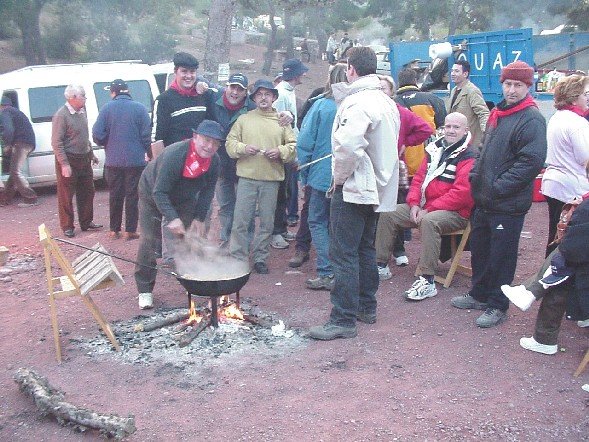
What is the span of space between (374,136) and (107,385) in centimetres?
258

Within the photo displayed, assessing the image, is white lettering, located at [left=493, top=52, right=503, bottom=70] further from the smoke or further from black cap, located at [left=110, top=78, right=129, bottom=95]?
the smoke

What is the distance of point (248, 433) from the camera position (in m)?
3.79

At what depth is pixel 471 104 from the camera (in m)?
7.39

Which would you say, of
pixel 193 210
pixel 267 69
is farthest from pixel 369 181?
pixel 267 69

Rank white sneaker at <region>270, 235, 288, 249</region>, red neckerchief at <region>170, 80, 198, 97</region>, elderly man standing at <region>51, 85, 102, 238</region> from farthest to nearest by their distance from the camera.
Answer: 1. elderly man standing at <region>51, 85, 102, 238</region>
2. white sneaker at <region>270, 235, 288, 249</region>
3. red neckerchief at <region>170, 80, 198, 97</region>

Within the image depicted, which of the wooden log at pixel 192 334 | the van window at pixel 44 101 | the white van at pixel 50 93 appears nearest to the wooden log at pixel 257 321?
the wooden log at pixel 192 334

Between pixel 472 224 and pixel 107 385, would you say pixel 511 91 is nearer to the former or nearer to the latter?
pixel 472 224

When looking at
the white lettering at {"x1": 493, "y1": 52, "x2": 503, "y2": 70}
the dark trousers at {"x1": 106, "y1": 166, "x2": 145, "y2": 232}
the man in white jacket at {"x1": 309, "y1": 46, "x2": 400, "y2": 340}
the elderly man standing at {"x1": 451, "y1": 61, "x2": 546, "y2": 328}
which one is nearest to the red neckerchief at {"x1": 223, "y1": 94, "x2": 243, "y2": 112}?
the dark trousers at {"x1": 106, "y1": 166, "x2": 145, "y2": 232}

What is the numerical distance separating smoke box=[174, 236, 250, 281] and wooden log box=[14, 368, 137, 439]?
162 centimetres

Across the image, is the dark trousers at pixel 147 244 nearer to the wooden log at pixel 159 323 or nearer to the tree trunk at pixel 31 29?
the wooden log at pixel 159 323

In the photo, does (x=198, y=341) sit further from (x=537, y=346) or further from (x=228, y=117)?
(x=228, y=117)

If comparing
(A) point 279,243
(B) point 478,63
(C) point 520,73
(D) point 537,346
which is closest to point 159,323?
(A) point 279,243

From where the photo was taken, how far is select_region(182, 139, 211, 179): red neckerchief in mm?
5328

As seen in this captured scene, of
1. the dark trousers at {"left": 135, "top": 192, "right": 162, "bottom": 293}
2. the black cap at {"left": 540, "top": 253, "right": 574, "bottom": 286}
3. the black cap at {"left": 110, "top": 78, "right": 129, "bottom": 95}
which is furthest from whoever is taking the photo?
the black cap at {"left": 110, "top": 78, "right": 129, "bottom": 95}
